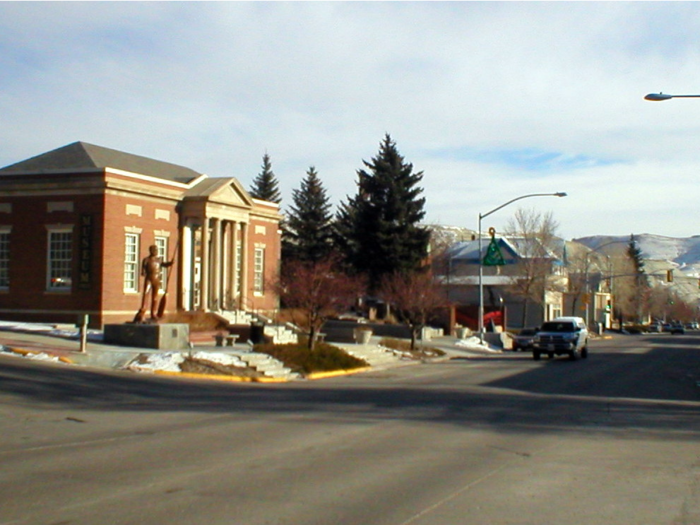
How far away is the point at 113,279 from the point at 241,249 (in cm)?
973

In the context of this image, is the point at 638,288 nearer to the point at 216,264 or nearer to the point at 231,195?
the point at 231,195

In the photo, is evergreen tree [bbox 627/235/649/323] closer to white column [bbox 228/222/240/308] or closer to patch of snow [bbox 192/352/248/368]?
white column [bbox 228/222/240/308]

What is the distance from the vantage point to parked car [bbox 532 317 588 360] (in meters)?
36.3

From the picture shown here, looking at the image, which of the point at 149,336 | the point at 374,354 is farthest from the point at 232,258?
the point at 149,336

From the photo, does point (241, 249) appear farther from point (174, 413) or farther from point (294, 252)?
point (174, 413)

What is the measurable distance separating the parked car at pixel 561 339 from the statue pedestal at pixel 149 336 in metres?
16.5

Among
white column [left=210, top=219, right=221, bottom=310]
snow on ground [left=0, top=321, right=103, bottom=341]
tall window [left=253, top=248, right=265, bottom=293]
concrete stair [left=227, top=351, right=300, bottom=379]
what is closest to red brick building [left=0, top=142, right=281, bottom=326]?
white column [left=210, top=219, right=221, bottom=310]

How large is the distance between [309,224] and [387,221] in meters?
13.7

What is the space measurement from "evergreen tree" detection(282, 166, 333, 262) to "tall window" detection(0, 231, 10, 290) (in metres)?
32.0

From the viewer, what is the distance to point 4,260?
37.7 m

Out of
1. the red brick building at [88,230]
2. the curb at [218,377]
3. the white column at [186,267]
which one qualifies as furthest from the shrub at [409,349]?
the curb at [218,377]

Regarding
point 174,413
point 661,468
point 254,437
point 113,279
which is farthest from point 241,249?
point 661,468

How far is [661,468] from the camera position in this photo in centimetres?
1054

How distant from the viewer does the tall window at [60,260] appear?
36.7 m
